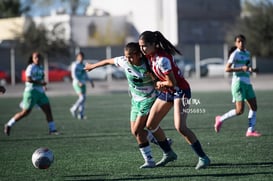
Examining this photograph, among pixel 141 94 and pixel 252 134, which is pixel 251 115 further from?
pixel 141 94

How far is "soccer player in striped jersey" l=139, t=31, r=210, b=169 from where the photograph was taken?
9.76m

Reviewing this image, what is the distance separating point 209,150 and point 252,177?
10.0ft

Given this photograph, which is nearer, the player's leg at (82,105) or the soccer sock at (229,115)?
the soccer sock at (229,115)

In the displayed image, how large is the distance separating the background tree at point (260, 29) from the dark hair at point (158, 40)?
38.7 metres

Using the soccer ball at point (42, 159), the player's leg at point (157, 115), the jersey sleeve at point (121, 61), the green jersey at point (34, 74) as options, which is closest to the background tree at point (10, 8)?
the green jersey at point (34, 74)

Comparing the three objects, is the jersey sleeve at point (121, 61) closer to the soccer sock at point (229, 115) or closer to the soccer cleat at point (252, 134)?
the soccer cleat at point (252, 134)

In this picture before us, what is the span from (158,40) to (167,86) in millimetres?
653

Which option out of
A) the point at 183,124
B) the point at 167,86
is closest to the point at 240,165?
the point at 183,124

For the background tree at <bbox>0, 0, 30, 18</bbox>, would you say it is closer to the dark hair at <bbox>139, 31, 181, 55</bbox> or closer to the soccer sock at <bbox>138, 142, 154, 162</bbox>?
the soccer sock at <bbox>138, 142, 154, 162</bbox>

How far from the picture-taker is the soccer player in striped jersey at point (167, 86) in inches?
384

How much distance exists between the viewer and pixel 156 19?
68562 millimetres

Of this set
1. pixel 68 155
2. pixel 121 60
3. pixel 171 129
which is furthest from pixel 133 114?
pixel 171 129

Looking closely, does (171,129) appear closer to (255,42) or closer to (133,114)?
(133,114)

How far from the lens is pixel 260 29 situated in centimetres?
4862
